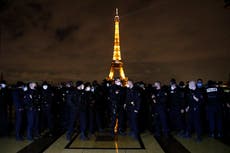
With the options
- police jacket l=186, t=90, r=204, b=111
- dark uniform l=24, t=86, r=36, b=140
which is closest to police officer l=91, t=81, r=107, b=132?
dark uniform l=24, t=86, r=36, b=140

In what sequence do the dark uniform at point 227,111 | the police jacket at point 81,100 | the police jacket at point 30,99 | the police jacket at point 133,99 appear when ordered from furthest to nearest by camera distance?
the dark uniform at point 227,111 < the police jacket at point 133,99 < the police jacket at point 81,100 < the police jacket at point 30,99

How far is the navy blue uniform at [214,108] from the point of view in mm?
11125

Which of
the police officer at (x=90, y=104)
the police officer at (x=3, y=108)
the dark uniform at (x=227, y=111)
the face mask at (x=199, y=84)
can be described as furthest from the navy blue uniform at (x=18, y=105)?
the dark uniform at (x=227, y=111)

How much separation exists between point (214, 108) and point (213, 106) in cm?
9

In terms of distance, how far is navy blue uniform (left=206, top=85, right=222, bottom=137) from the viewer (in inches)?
438

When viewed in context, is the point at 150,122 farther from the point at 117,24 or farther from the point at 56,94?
the point at 117,24

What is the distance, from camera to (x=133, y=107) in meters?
10.9

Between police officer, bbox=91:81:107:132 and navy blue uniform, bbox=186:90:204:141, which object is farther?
police officer, bbox=91:81:107:132

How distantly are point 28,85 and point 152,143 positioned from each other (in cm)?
509

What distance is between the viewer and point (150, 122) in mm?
12500

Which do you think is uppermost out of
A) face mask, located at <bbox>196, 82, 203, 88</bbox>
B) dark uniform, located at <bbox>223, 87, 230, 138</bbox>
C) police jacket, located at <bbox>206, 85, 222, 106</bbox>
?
face mask, located at <bbox>196, 82, 203, 88</bbox>

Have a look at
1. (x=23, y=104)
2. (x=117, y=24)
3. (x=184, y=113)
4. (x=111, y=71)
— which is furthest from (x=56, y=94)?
(x=117, y=24)

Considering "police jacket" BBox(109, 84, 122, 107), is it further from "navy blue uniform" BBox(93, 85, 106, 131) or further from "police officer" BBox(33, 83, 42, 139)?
"police officer" BBox(33, 83, 42, 139)

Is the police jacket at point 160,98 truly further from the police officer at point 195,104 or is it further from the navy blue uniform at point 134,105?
the police officer at point 195,104
